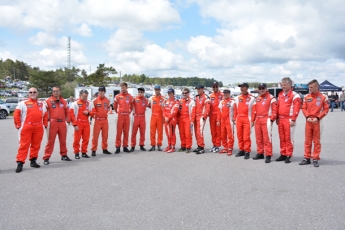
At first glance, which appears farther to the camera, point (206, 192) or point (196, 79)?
point (196, 79)

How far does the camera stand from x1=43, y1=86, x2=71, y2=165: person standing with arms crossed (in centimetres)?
768

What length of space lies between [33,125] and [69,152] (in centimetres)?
229

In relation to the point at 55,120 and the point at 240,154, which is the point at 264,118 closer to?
the point at 240,154

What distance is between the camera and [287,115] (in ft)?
24.3

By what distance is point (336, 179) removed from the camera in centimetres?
578

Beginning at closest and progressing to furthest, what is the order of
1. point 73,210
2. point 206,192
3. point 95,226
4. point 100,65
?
point 95,226 → point 73,210 → point 206,192 → point 100,65

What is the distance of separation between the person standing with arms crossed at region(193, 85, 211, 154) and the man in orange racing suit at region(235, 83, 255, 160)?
1.01 metres

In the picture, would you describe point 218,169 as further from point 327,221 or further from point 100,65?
point 100,65

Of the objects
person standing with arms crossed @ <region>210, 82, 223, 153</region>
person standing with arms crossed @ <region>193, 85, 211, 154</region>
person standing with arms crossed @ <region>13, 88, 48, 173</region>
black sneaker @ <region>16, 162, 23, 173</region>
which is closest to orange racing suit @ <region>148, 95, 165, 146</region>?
person standing with arms crossed @ <region>193, 85, 211, 154</region>

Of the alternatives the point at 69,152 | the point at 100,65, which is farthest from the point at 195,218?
the point at 100,65

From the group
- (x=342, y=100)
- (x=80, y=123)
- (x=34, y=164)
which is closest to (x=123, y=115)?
(x=80, y=123)

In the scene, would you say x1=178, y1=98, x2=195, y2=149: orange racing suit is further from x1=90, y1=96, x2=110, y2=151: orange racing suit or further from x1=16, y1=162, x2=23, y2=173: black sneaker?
x1=16, y1=162, x2=23, y2=173: black sneaker

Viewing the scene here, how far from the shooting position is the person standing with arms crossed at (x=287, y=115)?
7.28 meters

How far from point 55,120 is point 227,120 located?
483cm
